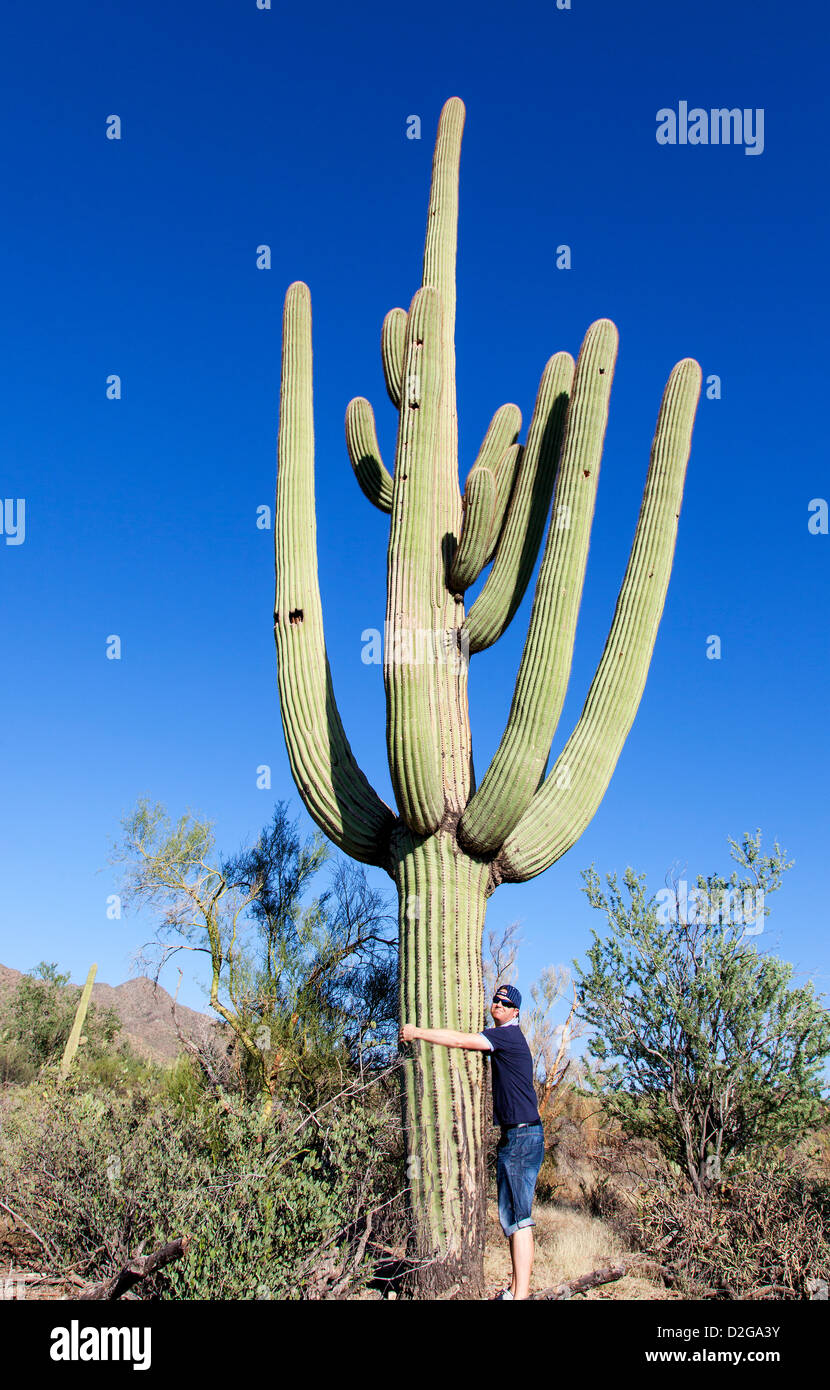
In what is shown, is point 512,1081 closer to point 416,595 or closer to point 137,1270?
point 137,1270

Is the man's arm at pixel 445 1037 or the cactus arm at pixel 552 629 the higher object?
the cactus arm at pixel 552 629

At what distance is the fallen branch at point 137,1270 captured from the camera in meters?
3.94

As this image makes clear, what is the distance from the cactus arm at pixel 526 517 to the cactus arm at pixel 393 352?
107 cm

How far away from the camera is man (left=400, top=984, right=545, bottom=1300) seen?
13.0ft

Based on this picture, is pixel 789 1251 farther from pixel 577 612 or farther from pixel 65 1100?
pixel 65 1100

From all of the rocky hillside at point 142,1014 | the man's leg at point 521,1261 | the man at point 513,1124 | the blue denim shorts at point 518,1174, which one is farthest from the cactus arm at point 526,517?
the rocky hillside at point 142,1014

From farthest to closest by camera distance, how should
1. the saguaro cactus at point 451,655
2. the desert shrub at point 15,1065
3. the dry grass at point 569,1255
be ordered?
the desert shrub at point 15,1065, the dry grass at point 569,1255, the saguaro cactus at point 451,655

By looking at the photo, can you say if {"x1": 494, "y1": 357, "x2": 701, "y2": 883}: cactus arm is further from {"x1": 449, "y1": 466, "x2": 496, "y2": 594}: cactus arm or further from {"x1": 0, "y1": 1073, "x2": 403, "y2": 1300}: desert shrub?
{"x1": 0, "y1": 1073, "x2": 403, "y2": 1300}: desert shrub

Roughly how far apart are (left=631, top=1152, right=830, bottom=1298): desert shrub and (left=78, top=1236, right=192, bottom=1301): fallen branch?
3.28m

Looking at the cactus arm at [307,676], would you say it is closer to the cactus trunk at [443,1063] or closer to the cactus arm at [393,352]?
the cactus trunk at [443,1063]

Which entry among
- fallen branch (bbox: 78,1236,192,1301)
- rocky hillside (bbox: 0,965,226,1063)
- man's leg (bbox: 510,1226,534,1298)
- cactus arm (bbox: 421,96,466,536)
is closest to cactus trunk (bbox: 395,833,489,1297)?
man's leg (bbox: 510,1226,534,1298)
